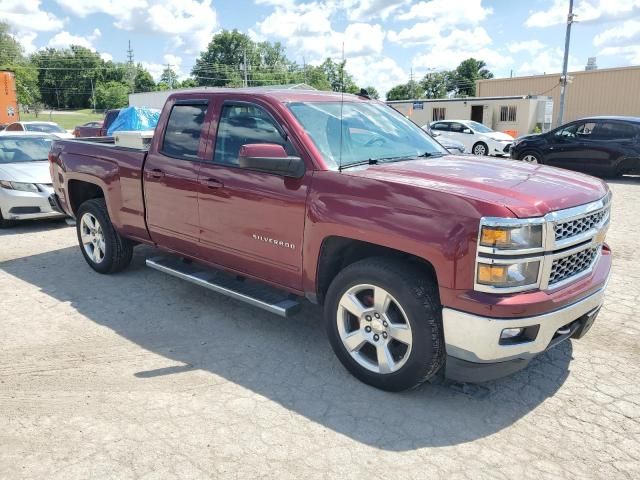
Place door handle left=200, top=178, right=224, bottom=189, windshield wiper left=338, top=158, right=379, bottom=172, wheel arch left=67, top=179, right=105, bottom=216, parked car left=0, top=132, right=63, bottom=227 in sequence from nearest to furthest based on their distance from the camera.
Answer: windshield wiper left=338, top=158, right=379, bottom=172 → door handle left=200, top=178, right=224, bottom=189 → wheel arch left=67, top=179, right=105, bottom=216 → parked car left=0, top=132, right=63, bottom=227

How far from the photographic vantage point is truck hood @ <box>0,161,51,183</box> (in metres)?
8.27

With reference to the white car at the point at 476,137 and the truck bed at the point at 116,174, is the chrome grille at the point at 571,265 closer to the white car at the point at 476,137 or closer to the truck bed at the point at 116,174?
the truck bed at the point at 116,174

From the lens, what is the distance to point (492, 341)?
2.91 m

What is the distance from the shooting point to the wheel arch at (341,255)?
341 cm

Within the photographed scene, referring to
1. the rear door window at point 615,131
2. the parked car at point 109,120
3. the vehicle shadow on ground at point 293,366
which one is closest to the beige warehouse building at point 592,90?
the rear door window at point 615,131

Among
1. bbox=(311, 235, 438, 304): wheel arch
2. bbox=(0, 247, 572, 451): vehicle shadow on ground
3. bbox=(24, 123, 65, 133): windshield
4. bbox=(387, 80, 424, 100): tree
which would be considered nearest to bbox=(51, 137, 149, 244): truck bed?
bbox=(0, 247, 572, 451): vehicle shadow on ground

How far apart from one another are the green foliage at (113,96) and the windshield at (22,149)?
272 feet

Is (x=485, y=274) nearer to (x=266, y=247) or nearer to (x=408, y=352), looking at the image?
(x=408, y=352)

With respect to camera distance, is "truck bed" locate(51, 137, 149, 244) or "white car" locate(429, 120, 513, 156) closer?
"truck bed" locate(51, 137, 149, 244)

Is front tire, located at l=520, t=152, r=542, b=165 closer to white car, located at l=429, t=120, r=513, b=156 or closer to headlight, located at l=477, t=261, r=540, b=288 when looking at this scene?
white car, located at l=429, t=120, r=513, b=156

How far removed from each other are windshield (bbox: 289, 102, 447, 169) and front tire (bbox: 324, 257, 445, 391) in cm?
86

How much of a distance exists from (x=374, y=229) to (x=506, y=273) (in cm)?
81

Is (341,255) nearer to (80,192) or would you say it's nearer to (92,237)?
(92,237)

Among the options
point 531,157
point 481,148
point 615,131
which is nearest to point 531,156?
point 531,157
